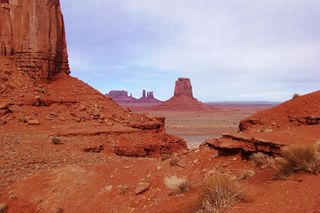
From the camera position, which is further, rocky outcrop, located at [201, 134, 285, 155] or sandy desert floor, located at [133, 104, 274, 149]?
sandy desert floor, located at [133, 104, 274, 149]

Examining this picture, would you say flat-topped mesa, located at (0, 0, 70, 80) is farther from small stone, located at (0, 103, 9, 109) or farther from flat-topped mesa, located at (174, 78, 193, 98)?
flat-topped mesa, located at (174, 78, 193, 98)

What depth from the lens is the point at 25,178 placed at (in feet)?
41.8

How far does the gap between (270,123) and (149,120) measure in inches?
535

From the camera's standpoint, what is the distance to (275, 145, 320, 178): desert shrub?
23.0ft

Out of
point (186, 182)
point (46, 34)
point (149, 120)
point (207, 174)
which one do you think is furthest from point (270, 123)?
point (46, 34)

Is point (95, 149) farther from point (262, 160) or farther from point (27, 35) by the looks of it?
point (262, 160)

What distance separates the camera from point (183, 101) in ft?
451

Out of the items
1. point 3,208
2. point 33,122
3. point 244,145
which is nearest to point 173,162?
point 244,145

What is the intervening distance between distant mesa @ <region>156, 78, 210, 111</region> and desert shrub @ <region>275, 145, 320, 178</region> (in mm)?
122998

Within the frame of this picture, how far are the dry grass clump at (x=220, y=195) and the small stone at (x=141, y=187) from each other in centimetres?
294

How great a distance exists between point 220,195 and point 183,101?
131 m

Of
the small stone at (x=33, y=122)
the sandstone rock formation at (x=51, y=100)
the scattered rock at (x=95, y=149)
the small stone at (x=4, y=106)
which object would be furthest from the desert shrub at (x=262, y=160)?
the small stone at (x=4, y=106)

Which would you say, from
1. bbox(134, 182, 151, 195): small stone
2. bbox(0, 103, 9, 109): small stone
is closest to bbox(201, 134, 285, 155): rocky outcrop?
bbox(134, 182, 151, 195): small stone

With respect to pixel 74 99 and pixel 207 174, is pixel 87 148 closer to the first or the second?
pixel 74 99
